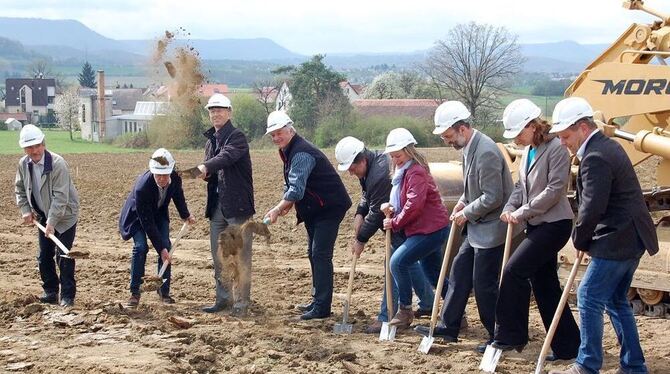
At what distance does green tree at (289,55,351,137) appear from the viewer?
182 ft

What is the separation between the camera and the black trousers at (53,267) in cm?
1138

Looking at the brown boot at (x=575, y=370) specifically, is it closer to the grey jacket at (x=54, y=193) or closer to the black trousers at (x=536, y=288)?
the black trousers at (x=536, y=288)

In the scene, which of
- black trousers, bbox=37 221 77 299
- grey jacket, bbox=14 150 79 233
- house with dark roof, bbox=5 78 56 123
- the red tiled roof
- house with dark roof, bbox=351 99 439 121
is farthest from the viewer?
house with dark roof, bbox=5 78 56 123

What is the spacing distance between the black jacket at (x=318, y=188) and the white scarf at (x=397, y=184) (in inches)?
34.2

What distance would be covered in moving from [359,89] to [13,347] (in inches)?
3319

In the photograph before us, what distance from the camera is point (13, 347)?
30.8 feet

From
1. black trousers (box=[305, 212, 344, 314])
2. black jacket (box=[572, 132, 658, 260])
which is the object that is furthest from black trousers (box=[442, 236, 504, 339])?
black trousers (box=[305, 212, 344, 314])

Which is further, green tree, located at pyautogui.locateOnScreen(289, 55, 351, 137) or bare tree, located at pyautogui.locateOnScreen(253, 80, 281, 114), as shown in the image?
green tree, located at pyautogui.locateOnScreen(289, 55, 351, 137)

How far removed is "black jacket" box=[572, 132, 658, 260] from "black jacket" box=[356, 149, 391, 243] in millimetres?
2669

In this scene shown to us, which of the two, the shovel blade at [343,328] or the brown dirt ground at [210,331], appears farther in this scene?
the shovel blade at [343,328]

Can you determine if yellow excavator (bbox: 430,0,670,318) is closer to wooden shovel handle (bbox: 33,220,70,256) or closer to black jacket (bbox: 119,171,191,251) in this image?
black jacket (bbox: 119,171,191,251)

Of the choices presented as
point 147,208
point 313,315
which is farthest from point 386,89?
point 313,315

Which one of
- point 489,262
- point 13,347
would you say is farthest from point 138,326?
point 489,262

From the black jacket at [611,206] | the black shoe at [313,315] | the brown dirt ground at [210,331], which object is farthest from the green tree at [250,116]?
the black jacket at [611,206]
